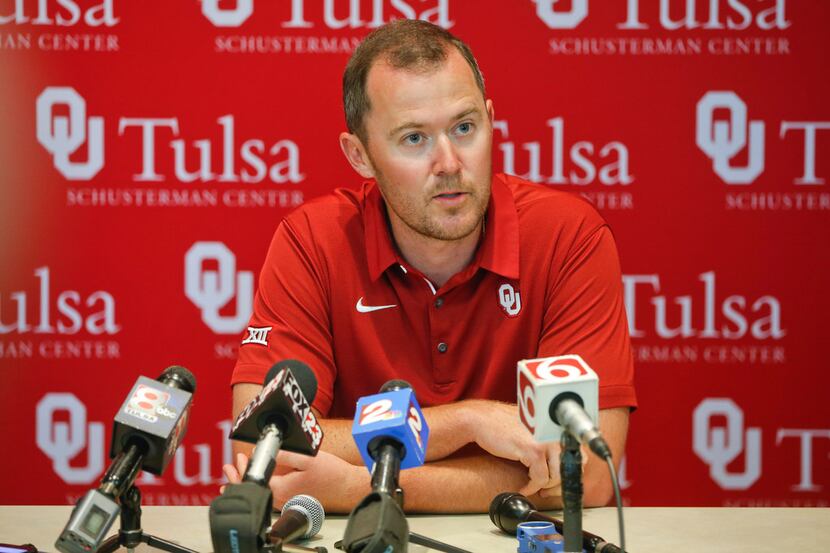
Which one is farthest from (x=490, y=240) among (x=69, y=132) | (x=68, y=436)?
(x=68, y=436)

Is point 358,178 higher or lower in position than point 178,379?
higher

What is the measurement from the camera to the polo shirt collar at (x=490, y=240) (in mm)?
2252

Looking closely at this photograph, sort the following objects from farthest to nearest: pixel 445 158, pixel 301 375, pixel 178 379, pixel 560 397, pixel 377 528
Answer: pixel 445 158, pixel 178 379, pixel 301 375, pixel 560 397, pixel 377 528

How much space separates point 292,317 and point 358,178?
994mm

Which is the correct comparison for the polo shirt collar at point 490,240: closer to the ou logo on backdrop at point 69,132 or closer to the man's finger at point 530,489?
the man's finger at point 530,489

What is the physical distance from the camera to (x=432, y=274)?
2334 mm

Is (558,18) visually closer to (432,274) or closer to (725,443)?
(432,274)

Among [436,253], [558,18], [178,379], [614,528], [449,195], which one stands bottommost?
[614,528]

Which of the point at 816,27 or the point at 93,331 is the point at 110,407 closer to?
the point at 93,331

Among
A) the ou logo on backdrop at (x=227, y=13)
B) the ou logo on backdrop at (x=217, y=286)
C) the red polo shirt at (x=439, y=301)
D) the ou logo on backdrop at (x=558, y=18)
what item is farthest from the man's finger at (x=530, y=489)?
the ou logo on backdrop at (x=227, y=13)

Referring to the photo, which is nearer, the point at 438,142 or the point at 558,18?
the point at 438,142

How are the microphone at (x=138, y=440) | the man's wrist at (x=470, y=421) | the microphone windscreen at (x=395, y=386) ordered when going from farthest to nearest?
the man's wrist at (x=470, y=421) < the microphone windscreen at (x=395, y=386) < the microphone at (x=138, y=440)

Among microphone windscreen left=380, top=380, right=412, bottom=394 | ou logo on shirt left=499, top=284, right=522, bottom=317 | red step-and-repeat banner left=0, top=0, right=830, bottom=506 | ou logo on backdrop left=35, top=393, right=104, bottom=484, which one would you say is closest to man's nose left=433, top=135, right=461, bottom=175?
ou logo on shirt left=499, top=284, right=522, bottom=317

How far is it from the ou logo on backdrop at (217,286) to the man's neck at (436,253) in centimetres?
96
